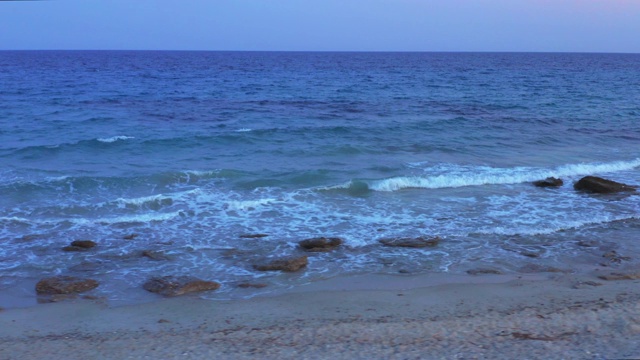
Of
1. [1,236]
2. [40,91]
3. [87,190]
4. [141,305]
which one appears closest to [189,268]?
[141,305]

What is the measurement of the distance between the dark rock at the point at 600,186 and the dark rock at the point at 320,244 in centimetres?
917

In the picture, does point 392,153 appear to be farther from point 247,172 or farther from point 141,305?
point 141,305

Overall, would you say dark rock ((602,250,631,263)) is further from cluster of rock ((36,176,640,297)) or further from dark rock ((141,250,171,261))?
dark rock ((141,250,171,261))

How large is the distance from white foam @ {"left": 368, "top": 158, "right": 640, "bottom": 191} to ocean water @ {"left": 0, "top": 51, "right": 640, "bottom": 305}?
0.28 feet

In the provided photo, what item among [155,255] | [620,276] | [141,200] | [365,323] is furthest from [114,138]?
[620,276]

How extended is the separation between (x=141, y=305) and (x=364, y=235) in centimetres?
→ 543

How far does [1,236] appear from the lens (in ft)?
40.0

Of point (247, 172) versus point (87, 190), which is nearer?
point (87, 190)

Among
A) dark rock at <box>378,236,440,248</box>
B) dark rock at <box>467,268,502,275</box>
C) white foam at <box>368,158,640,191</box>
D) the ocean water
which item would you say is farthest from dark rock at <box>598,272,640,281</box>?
white foam at <box>368,158,640,191</box>

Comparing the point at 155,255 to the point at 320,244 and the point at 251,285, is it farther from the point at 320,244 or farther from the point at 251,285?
A: the point at 320,244

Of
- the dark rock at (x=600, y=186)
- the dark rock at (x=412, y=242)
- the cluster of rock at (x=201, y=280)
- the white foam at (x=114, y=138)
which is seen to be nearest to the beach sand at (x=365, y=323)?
the cluster of rock at (x=201, y=280)

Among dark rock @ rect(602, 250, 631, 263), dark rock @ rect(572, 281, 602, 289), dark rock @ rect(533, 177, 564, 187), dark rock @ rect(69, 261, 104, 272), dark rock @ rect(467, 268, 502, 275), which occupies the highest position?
dark rock @ rect(533, 177, 564, 187)

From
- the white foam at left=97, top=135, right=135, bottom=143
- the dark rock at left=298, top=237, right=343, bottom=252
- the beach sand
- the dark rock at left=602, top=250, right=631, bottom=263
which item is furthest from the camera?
the white foam at left=97, top=135, right=135, bottom=143

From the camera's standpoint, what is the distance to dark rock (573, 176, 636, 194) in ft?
53.5
